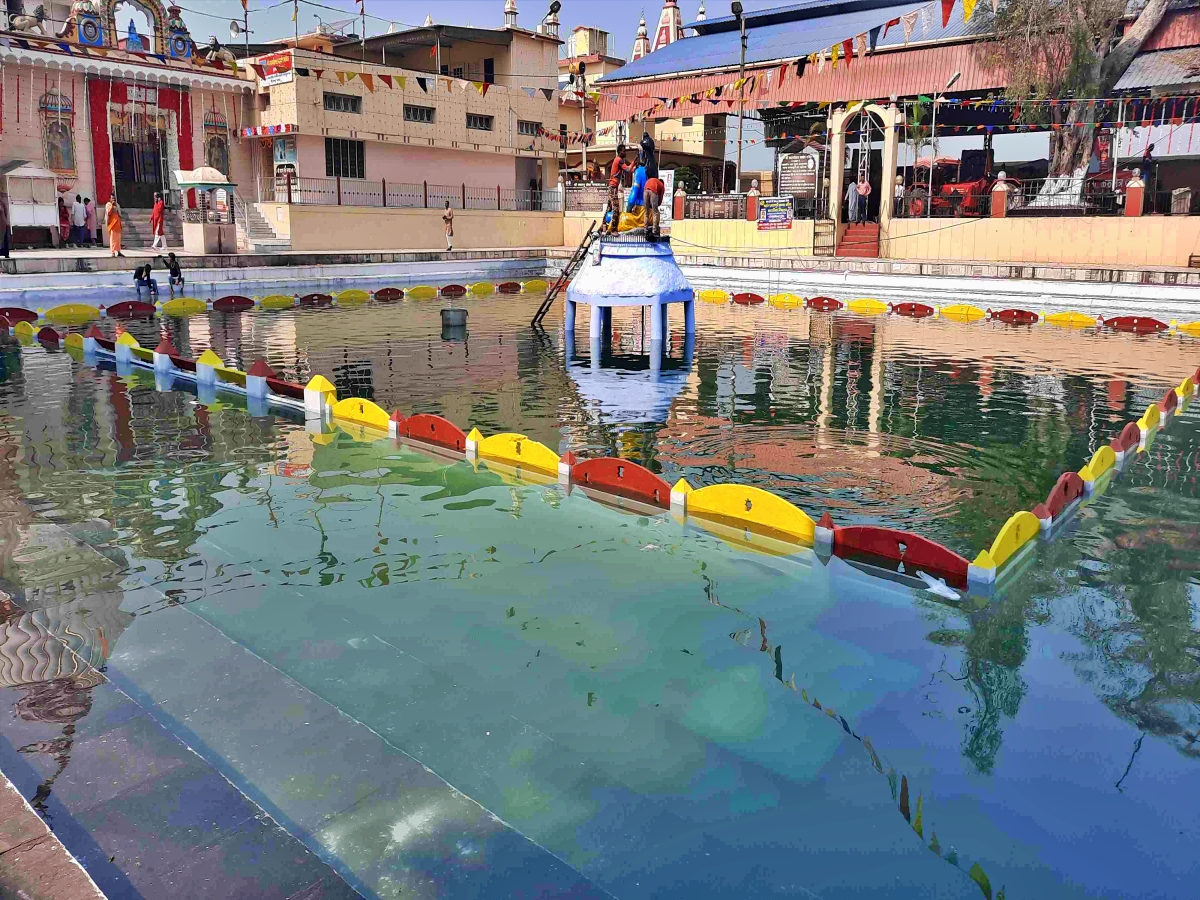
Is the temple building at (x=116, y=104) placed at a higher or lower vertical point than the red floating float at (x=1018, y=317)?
higher

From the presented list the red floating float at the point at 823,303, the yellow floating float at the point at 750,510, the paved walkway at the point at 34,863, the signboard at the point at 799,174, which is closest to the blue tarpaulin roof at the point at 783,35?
the signboard at the point at 799,174

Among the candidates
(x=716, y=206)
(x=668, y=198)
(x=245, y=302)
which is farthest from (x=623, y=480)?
(x=668, y=198)

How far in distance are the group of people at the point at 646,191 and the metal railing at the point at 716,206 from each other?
14870 mm

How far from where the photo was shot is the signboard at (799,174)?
103ft

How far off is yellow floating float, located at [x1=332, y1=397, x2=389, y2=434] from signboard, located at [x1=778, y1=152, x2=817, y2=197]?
22621mm

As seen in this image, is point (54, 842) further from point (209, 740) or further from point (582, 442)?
point (582, 442)

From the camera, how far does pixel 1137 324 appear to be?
21.5 meters

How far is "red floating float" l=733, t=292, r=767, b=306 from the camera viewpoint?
2697 cm

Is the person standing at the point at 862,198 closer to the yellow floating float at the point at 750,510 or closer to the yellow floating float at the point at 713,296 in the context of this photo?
the yellow floating float at the point at 713,296

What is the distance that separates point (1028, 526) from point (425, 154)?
3584 centimetres

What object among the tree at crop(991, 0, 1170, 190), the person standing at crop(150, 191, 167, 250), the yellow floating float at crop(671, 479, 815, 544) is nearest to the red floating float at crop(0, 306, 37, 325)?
the person standing at crop(150, 191, 167, 250)

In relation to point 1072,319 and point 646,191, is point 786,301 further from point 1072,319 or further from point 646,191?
point 646,191

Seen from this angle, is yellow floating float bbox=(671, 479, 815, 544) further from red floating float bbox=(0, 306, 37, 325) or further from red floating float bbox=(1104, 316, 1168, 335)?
red floating float bbox=(0, 306, 37, 325)

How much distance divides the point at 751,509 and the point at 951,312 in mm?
18483
